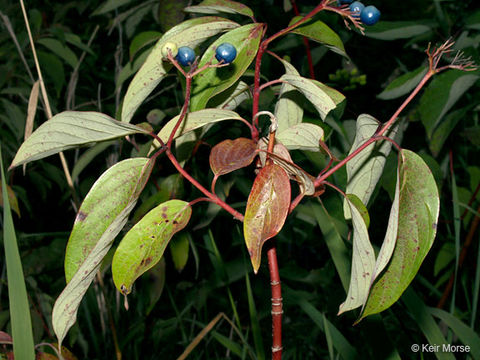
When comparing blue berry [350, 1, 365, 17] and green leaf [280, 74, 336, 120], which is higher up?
blue berry [350, 1, 365, 17]

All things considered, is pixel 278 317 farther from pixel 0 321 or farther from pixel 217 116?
pixel 0 321

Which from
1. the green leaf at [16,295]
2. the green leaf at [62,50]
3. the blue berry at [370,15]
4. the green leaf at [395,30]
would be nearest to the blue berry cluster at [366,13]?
the blue berry at [370,15]

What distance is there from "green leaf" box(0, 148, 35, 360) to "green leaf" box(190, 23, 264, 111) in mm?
221

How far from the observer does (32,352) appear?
51 cm

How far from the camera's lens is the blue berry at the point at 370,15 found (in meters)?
0.52

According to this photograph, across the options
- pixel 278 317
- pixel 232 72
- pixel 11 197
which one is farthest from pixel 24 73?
pixel 278 317

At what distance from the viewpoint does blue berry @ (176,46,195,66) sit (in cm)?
47

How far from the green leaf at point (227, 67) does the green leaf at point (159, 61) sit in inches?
1.3

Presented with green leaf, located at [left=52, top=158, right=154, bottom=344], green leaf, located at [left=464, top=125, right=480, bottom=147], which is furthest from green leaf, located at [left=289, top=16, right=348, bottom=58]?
green leaf, located at [left=464, top=125, right=480, bottom=147]

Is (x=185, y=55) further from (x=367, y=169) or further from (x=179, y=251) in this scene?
(x=179, y=251)

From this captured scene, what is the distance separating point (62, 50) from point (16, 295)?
3.22 feet

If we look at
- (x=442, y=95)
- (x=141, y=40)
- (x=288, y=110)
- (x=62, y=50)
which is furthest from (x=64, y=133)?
(x=62, y=50)

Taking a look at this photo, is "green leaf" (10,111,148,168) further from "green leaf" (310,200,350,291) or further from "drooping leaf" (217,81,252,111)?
"green leaf" (310,200,350,291)

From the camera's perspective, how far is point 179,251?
887mm
